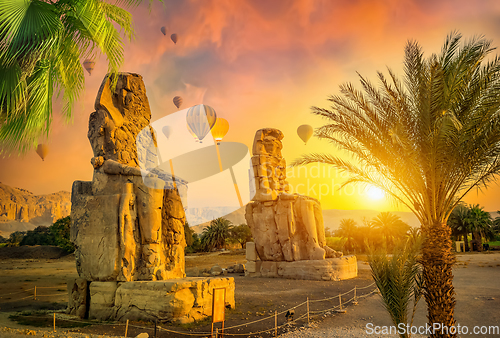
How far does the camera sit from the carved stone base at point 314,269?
38.4 feet

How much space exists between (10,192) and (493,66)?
78.7 meters

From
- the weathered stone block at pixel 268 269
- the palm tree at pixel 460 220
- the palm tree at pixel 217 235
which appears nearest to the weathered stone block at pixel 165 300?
the weathered stone block at pixel 268 269

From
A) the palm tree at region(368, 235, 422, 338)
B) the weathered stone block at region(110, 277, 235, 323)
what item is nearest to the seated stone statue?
the weathered stone block at region(110, 277, 235, 323)

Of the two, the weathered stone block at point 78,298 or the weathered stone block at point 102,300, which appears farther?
the weathered stone block at point 78,298

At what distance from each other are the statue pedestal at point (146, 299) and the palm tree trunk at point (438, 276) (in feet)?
12.1

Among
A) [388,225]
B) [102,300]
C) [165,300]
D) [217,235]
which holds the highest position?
[388,225]

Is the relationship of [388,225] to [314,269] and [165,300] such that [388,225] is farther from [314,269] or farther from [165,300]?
[165,300]

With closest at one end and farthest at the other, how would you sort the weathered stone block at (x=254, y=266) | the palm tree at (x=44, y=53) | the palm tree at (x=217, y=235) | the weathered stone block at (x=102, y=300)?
the palm tree at (x=44, y=53)
the weathered stone block at (x=102, y=300)
the weathered stone block at (x=254, y=266)
the palm tree at (x=217, y=235)

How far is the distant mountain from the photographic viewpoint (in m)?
64.5

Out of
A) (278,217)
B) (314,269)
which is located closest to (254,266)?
(278,217)

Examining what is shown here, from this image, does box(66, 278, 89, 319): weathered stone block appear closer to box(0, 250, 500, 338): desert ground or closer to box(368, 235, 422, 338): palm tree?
box(0, 250, 500, 338): desert ground

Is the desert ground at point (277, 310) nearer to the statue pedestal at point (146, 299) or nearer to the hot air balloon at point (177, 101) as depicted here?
the statue pedestal at point (146, 299)

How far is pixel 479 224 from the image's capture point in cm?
2684

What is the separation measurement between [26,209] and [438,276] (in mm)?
82337
